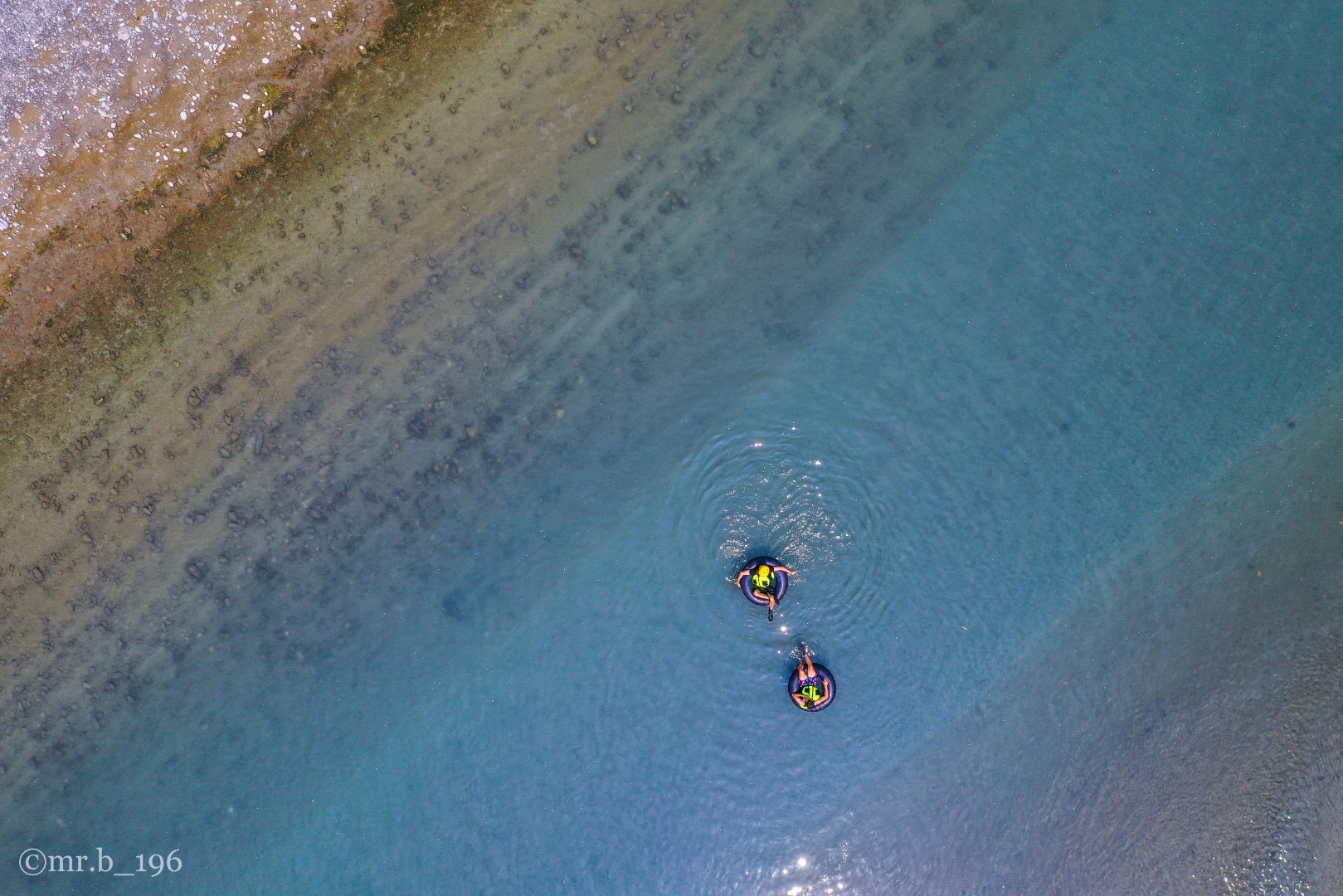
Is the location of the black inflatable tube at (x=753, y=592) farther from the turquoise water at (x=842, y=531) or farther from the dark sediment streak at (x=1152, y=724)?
the dark sediment streak at (x=1152, y=724)

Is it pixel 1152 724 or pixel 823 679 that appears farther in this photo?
pixel 1152 724

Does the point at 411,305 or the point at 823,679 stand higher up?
the point at 411,305

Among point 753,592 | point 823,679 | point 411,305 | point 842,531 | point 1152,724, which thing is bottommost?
point 1152,724

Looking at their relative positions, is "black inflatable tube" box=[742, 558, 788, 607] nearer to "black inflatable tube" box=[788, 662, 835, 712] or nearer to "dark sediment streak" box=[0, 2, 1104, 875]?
"black inflatable tube" box=[788, 662, 835, 712]

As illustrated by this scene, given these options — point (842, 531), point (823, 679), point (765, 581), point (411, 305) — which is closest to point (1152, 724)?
point (823, 679)

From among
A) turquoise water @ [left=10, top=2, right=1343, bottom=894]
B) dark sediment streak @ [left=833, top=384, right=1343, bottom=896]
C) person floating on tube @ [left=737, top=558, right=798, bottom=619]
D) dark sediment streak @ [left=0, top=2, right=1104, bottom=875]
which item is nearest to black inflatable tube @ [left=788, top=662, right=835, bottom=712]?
turquoise water @ [left=10, top=2, right=1343, bottom=894]

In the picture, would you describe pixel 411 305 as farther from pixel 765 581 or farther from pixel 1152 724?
pixel 1152 724
